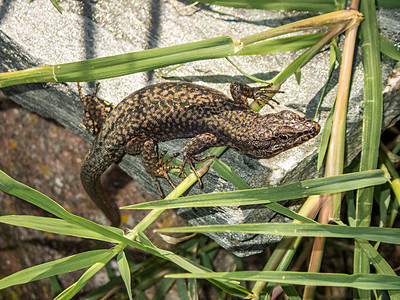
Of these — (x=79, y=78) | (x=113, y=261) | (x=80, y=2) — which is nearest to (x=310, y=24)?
(x=79, y=78)

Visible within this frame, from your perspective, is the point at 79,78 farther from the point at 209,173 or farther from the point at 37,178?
the point at 37,178

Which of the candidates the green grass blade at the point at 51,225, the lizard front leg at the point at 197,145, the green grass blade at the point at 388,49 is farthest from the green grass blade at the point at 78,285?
the green grass blade at the point at 388,49

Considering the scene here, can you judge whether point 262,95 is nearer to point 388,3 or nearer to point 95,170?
point 388,3

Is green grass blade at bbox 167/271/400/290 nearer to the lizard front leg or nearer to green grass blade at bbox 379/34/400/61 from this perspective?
the lizard front leg

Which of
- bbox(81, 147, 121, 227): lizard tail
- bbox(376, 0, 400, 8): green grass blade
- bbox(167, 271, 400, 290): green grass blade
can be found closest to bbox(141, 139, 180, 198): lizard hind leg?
bbox(81, 147, 121, 227): lizard tail

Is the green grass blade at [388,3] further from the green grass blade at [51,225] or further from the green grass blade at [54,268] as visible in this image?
the green grass blade at [54,268]
